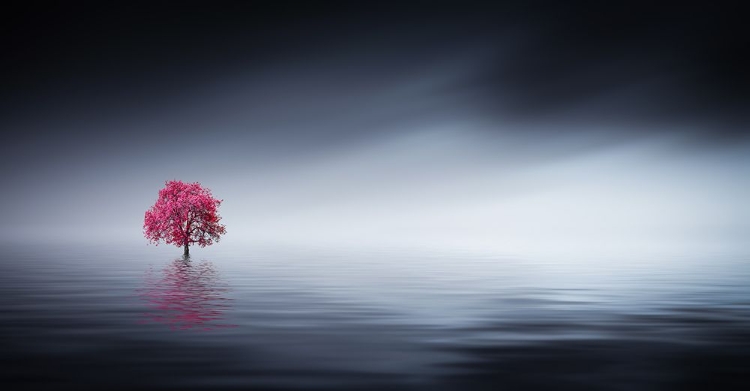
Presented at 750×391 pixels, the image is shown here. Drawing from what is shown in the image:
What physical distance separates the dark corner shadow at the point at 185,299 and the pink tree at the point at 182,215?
65.8 ft

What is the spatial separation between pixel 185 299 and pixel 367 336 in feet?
47.9

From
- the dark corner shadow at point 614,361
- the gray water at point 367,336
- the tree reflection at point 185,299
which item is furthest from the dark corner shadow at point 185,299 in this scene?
the dark corner shadow at point 614,361

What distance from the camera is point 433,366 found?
18.4 m

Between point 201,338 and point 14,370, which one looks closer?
point 14,370

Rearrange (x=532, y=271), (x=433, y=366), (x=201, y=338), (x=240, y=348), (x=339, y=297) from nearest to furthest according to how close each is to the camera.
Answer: (x=433, y=366) < (x=240, y=348) < (x=201, y=338) < (x=339, y=297) < (x=532, y=271)

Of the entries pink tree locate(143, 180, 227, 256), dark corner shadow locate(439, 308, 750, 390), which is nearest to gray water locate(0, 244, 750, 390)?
dark corner shadow locate(439, 308, 750, 390)

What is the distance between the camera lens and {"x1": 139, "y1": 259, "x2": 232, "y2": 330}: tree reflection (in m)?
26.7

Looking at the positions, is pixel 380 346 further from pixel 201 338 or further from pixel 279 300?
pixel 279 300

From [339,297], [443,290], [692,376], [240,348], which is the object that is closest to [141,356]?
[240,348]

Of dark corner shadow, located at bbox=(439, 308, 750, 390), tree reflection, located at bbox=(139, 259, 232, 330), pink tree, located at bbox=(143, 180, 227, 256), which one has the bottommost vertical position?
dark corner shadow, located at bbox=(439, 308, 750, 390)

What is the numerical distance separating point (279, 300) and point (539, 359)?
1887cm

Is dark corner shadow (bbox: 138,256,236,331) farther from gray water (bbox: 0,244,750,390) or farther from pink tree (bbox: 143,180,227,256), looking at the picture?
pink tree (bbox: 143,180,227,256)

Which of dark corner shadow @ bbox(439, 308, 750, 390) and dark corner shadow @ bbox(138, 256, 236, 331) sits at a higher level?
dark corner shadow @ bbox(138, 256, 236, 331)

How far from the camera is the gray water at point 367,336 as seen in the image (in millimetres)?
16828
